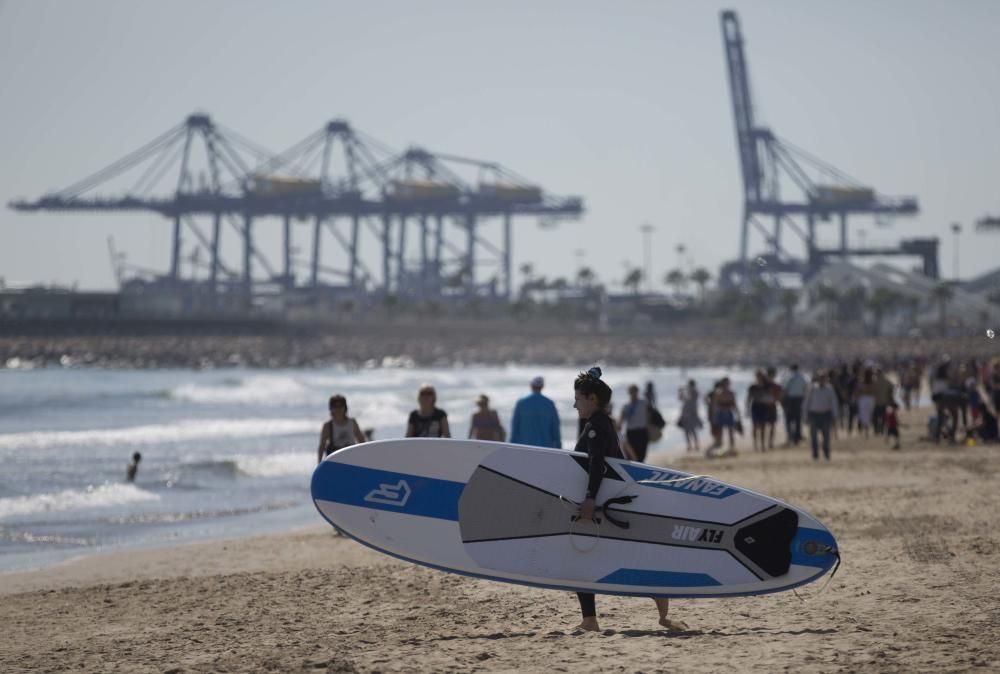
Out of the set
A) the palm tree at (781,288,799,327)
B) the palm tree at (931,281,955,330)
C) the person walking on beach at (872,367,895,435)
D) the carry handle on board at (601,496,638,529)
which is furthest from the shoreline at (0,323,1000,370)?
the carry handle on board at (601,496,638,529)

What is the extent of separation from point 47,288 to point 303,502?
89.4 m

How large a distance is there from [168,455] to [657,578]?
15275 millimetres

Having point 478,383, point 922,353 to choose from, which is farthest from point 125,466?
point 922,353

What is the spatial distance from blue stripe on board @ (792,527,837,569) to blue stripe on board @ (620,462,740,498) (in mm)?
352

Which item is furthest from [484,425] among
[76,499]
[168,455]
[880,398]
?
[168,455]

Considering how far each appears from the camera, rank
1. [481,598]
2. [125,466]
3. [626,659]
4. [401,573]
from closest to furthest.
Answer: [626,659]
[481,598]
[401,573]
[125,466]

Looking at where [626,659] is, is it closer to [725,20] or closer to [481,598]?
[481,598]

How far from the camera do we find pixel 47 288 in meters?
97.0

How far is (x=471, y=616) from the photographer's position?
6.39m

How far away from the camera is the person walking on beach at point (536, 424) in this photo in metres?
7.73

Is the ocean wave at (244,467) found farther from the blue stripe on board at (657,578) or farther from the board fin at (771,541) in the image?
the board fin at (771,541)

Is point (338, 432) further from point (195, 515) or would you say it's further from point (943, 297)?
point (943, 297)

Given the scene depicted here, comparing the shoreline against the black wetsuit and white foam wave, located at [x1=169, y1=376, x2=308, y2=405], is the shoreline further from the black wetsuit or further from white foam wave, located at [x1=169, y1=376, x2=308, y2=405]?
the black wetsuit

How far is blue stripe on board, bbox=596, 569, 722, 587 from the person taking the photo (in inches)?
230
